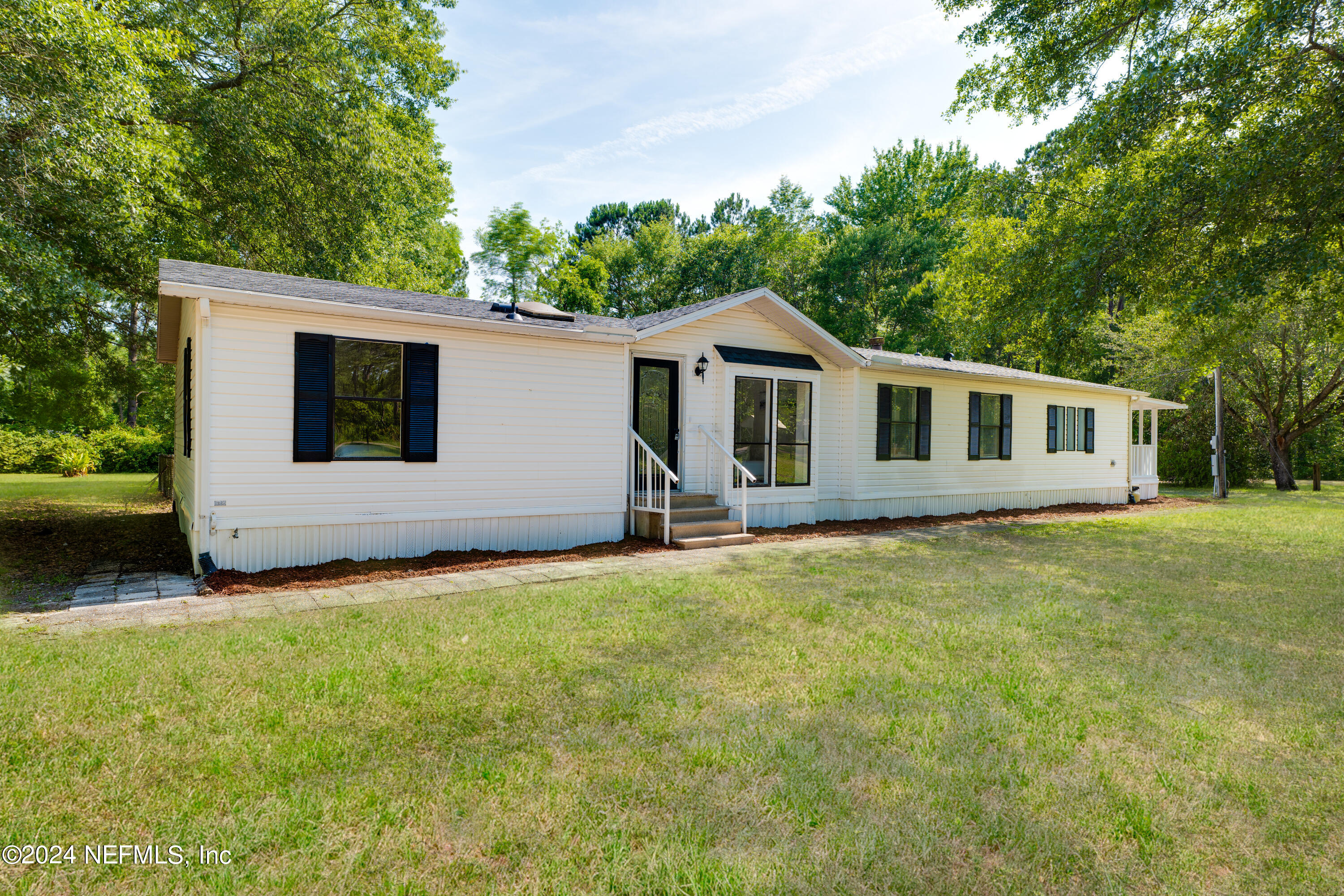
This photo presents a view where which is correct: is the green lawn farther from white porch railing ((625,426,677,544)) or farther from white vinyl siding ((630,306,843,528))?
white vinyl siding ((630,306,843,528))

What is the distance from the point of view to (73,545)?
27.7 feet

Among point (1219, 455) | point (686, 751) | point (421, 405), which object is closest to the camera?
point (686, 751)

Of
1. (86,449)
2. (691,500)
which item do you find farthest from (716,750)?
(86,449)

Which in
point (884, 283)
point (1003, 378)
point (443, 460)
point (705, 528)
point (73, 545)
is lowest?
point (73, 545)

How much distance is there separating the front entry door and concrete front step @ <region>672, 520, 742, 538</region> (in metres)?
0.90

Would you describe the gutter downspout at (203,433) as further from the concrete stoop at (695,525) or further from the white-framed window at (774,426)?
the white-framed window at (774,426)

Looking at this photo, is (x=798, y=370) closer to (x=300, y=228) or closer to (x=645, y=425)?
A: (x=645, y=425)

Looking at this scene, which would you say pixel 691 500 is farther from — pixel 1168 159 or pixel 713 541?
pixel 1168 159

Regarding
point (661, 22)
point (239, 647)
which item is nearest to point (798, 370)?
point (661, 22)

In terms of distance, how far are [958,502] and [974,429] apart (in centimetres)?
154

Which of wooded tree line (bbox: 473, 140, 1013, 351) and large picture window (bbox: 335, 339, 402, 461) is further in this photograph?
wooded tree line (bbox: 473, 140, 1013, 351)

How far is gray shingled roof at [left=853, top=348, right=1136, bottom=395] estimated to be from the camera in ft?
40.5

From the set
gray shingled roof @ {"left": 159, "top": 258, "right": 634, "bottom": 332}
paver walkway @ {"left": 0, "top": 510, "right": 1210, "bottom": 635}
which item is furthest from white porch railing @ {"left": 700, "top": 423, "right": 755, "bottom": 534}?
gray shingled roof @ {"left": 159, "top": 258, "right": 634, "bottom": 332}

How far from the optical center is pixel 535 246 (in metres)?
32.6
